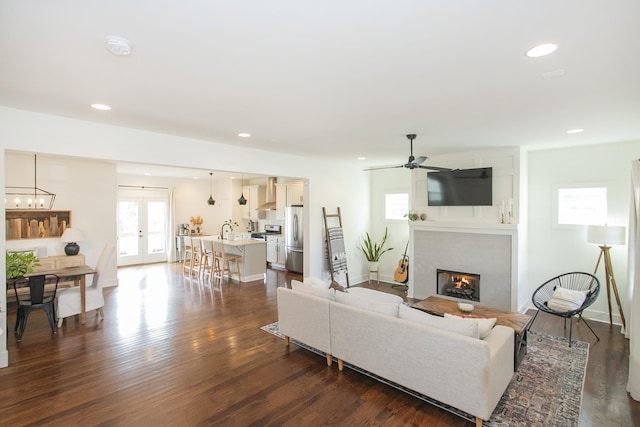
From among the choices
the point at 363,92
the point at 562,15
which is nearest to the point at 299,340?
the point at 363,92

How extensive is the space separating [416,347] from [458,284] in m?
3.45

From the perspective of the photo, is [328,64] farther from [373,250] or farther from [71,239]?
[71,239]

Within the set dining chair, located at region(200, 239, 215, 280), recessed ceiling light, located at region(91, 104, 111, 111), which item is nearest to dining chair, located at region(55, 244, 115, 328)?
recessed ceiling light, located at region(91, 104, 111, 111)

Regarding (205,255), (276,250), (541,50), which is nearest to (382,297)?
(541,50)

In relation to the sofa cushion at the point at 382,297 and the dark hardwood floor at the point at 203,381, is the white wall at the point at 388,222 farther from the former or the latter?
the sofa cushion at the point at 382,297

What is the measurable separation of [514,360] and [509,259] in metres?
2.41

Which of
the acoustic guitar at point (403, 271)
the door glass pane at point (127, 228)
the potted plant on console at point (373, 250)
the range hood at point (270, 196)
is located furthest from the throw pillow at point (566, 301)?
the door glass pane at point (127, 228)

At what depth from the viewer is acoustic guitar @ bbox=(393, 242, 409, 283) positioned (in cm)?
691

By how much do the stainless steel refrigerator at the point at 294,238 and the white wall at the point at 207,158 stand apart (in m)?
1.58

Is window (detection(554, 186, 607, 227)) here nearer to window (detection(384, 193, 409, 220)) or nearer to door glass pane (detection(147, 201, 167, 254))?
window (detection(384, 193, 409, 220))

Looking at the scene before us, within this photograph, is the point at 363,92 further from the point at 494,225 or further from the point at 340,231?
the point at 340,231

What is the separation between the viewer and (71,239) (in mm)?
5887

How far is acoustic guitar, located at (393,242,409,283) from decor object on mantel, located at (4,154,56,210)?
23.1 ft

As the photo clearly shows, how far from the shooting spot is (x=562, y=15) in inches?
62.8
